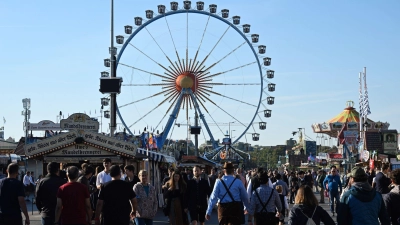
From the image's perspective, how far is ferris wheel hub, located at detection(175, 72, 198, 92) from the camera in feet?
166

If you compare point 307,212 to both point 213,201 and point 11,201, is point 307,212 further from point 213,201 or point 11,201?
point 11,201

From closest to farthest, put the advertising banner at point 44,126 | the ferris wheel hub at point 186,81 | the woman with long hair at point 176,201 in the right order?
the woman with long hair at point 176,201, the advertising banner at point 44,126, the ferris wheel hub at point 186,81

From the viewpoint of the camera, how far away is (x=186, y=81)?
50531mm

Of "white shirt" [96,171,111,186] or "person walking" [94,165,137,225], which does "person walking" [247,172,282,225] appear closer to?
"person walking" [94,165,137,225]

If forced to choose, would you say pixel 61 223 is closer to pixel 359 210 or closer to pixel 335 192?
pixel 359 210

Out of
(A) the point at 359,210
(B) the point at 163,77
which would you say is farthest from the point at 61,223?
(B) the point at 163,77

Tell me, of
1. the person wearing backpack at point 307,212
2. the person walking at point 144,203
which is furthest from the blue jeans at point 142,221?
the person wearing backpack at point 307,212

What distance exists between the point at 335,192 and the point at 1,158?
25122 millimetres

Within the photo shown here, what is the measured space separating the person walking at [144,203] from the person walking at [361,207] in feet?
15.4

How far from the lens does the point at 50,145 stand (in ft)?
78.6

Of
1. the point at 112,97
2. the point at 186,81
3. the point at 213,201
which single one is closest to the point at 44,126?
the point at 186,81

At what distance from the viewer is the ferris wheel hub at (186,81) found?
50.6m

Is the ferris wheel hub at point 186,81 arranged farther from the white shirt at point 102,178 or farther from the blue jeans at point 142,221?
the blue jeans at point 142,221

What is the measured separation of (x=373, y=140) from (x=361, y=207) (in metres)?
55.1
